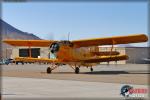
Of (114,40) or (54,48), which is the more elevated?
(114,40)

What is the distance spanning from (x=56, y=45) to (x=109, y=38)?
475 centimetres

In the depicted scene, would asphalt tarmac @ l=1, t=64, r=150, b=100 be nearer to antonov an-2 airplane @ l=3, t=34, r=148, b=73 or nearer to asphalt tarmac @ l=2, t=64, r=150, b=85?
asphalt tarmac @ l=2, t=64, r=150, b=85

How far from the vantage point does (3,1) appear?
9609mm

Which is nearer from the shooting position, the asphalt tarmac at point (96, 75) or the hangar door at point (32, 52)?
the asphalt tarmac at point (96, 75)

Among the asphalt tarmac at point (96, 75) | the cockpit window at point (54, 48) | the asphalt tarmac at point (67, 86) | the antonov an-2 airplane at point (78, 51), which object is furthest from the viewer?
the antonov an-2 airplane at point (78, 51)

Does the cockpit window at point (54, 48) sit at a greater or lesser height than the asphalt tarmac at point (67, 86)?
greater

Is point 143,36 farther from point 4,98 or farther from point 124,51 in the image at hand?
point 124,51

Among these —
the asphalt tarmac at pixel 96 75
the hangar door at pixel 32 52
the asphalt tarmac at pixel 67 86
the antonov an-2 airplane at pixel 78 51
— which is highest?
the hangar door at pixel 32 52

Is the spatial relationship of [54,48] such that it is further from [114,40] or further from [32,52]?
[32,52]

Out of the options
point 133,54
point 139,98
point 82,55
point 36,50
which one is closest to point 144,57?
point 133,54

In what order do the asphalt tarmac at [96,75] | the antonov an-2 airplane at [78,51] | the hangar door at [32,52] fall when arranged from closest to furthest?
the asphalt tarmac at [96,75] → the antonov an-2 airplane at [78,51] → the hangar door at [32,52]

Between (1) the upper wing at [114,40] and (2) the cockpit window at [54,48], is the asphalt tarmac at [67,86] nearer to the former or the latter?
(2) the cockpit window at [54,48]

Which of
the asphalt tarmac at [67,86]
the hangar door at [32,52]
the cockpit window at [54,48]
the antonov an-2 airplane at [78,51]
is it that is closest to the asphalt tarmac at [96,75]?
A: the asphalt tarmac at [67,86]

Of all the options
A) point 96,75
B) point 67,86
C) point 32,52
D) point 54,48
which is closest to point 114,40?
point 54,48
